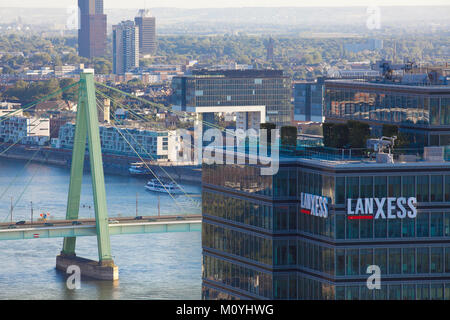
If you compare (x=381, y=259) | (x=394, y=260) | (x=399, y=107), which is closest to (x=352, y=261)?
(x=381, y=259)

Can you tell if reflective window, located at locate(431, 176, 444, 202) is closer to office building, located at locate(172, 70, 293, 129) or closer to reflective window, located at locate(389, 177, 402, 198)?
reflective window, located at locate(389, 177, 402, 198)

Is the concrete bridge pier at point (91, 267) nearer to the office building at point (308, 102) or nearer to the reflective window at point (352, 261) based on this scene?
the reflective window at point (352, 261)

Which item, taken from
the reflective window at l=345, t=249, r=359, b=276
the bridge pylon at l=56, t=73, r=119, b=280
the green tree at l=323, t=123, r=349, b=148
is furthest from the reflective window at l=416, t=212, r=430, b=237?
the bridge pylon at l=56, t=73, r=119, b=280

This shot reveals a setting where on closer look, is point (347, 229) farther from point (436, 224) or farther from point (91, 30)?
point (91, 30)

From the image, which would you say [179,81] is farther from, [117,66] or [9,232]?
[117,66]

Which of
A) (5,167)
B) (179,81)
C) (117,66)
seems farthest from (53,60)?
(5,167)

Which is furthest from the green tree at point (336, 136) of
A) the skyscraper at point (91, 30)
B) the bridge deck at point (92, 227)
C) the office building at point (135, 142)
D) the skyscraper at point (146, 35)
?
the skyscraper at point (146, 35)
